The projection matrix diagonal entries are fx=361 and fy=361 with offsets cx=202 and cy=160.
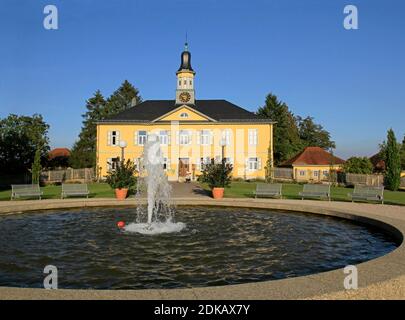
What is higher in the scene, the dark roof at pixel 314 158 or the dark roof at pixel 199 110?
the dark roof at pixel 199 110

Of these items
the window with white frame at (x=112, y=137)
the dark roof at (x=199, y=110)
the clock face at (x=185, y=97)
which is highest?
the clock face at (x=185, y=97)

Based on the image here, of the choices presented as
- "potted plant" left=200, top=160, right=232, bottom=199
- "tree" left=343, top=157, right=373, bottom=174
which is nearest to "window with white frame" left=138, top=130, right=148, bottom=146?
"tree" left=343, top=157, right=373, bottom=174

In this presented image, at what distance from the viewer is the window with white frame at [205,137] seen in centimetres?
4028

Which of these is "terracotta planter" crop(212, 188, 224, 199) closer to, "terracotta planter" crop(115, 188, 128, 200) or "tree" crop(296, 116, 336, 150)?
"terracotta planter" crop(115, 188, 128, 200)

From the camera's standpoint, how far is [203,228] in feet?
38.2

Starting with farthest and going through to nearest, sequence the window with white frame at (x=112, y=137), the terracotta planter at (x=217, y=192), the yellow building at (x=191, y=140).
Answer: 1. the window with white frame at (x=112, y=137)
2. the yellow building at (x=191, y=140)
3. the terracotta planter at (x=217, y=192)

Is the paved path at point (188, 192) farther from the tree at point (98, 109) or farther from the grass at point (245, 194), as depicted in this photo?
the tree at point (98, 109)

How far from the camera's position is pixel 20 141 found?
41.2 m

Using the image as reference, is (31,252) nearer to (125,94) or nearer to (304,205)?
(304,205)

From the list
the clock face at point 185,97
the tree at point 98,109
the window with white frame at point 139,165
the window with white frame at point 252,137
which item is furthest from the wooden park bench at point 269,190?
the tree at point 98,109

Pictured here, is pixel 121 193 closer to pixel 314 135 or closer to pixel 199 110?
pixel 199 110

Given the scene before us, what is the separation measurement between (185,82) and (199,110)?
5.15 metres

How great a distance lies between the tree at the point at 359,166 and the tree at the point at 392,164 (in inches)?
250
